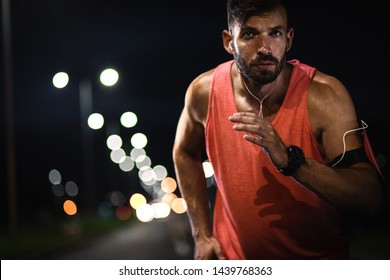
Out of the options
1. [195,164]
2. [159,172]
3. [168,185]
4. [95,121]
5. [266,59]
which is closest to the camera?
[266,59]

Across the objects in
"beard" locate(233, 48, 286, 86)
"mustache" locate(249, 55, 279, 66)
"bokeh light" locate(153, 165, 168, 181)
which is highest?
"mustache" locate(249, 55, 279, 66)

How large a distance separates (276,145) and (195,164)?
0.83 m

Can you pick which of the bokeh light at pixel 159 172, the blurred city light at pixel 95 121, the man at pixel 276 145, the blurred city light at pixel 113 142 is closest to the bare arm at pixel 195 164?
the man at pixel 276 145

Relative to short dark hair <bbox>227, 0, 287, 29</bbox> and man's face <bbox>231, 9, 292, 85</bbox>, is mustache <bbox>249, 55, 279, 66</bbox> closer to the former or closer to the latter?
man's face <bbox>231, 9, 292, 85</bbox>

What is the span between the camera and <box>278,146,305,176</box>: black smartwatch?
218cm

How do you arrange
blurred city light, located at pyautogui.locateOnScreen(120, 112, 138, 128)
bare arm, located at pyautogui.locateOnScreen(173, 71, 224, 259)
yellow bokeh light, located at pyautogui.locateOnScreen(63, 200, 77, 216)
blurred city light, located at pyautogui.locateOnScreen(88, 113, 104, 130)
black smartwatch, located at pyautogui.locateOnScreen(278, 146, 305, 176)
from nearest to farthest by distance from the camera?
black smartwatch, located at pyautogui.locateOnScreen(278, 146, 305, 176)
bare arm, located at pyautogui.locateOnScreen(173, 71, 224, 259)
blurred city light, located at pyautogui.locateOnScreen(120, 112, 138, 128)
blurred city light, located at pyautogui.locateOnScreen(88, 113, 104, 130)
yellow bokeh light, located at pyautogui.locateOnScreen(63, 200, 77, 216)

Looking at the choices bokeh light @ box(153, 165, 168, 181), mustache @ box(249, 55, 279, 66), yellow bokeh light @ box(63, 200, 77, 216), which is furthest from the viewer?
bokeh light @ box(153, 165, 168, 181)

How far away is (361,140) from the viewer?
233cm

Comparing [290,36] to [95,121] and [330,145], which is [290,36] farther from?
[95,121]

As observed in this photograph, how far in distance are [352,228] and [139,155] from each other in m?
61.3

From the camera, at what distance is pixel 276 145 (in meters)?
2.19

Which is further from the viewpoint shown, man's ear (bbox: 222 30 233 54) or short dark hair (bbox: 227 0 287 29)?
man's ear (bbox: 222 30 233 54)

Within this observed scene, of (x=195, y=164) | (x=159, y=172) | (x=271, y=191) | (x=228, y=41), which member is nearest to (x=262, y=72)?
(x=228, y=41)

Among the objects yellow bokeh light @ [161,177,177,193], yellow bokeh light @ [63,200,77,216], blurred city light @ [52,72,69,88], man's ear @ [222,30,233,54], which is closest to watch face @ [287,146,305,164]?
man's ear @ [222,30,233,54]
